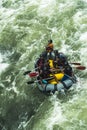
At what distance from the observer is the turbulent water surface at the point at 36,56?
933cm

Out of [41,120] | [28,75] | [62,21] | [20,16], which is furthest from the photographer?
[20,16]

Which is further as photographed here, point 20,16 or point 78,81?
point 20,16

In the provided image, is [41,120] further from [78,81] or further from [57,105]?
[78,81]

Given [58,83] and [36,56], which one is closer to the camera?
[58,83]

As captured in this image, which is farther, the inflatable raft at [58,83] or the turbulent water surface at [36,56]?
the inflatable raft at [58,83]

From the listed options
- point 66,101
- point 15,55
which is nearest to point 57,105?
point 66,101

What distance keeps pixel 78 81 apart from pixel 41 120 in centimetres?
174

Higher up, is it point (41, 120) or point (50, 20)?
point (50, 20)

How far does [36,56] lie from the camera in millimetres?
11664

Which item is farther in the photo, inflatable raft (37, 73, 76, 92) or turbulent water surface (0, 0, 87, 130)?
inflatable raft (37, 73, 76, 92)

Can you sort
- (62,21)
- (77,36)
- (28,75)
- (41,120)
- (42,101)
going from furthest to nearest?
(62,21)
(77,36)
(28,75)
(42,101)
(41,120)

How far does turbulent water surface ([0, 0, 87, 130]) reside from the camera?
9328mm

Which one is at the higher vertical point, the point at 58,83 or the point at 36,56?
the point at 36,56

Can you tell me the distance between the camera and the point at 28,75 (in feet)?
36.5
